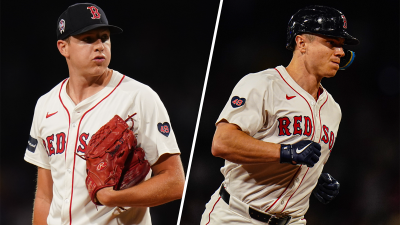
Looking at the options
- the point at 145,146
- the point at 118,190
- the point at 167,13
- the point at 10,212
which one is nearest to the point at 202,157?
the point at 145,146

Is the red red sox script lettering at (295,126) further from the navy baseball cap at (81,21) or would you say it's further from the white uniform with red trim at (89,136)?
the navy baseball cap at (81,21)

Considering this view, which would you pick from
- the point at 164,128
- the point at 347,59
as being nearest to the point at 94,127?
the point at 164,128

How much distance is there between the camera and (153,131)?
183 cm

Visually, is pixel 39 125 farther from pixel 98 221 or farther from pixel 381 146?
pixel 381 146

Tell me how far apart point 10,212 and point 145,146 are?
1305mm

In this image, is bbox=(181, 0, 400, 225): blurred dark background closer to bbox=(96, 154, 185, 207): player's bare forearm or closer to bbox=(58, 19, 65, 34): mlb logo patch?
bbox=(96, 154, 185, 207): player's bare forearm

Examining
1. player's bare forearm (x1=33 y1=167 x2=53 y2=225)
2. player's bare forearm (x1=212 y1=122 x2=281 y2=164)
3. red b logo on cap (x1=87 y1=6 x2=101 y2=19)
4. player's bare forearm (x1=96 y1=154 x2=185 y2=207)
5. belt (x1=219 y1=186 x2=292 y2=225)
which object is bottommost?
belt (x1=219 y1=186 x2=292 y2=225)

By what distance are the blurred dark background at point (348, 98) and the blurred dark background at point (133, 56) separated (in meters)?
0.09

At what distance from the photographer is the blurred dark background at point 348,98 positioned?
7.02 feet

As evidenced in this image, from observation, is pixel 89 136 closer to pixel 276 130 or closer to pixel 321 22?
pixel 276 130

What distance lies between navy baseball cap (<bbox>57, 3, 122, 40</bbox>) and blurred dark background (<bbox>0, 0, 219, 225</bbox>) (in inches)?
9.1

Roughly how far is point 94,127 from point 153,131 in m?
0.28

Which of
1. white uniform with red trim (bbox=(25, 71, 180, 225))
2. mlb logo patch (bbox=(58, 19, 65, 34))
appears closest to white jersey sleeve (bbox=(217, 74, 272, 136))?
white uniform with red trim (bbox=(25, 71, 180, 225))

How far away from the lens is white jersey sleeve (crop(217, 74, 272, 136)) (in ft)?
6.19
